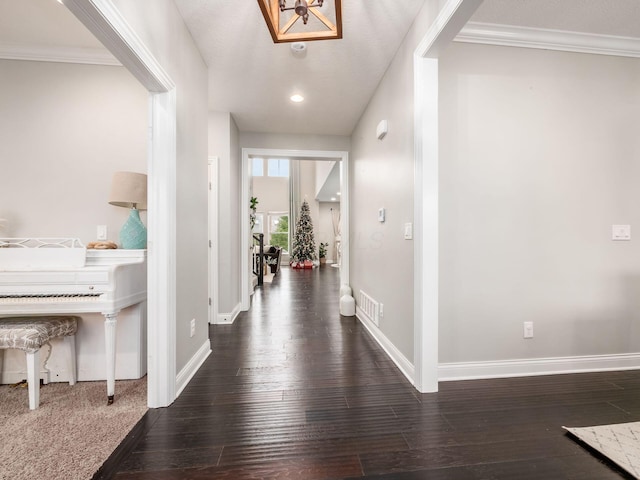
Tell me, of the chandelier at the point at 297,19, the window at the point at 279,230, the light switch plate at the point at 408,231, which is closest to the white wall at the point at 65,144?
the chandelier at the point at 297,19

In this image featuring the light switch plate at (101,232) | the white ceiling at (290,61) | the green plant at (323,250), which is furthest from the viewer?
the green plant at (323,250)

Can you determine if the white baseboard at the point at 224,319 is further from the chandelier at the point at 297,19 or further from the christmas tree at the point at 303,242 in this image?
the christmas tree at the point at 303,242

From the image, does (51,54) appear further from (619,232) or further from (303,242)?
(303,242)

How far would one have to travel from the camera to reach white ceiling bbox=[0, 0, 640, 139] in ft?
6.16

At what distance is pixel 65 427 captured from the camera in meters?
1.54

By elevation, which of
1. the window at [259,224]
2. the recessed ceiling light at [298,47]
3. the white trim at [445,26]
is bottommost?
the window at [259,224]

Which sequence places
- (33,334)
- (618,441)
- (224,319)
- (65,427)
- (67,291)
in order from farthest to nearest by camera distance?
1. (224,319)
2. (67,291)
3. (33,334)
4. (65,427)
5. (618,441)

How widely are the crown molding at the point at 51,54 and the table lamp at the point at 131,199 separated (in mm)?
1062

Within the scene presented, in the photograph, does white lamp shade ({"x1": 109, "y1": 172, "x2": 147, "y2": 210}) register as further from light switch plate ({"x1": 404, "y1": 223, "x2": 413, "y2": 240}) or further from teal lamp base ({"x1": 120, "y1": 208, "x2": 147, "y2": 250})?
light switch plate ({"x1": 404, "y1": 223, "x2": 413, "y2": 240})

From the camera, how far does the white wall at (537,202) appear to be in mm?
2057

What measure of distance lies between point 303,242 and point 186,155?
8215mm

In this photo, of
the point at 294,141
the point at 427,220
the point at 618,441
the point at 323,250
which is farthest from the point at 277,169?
the point at 618,441

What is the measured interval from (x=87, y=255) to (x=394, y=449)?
237 cm

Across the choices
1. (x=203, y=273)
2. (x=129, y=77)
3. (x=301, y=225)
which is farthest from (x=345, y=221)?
(x=301, y=225)
